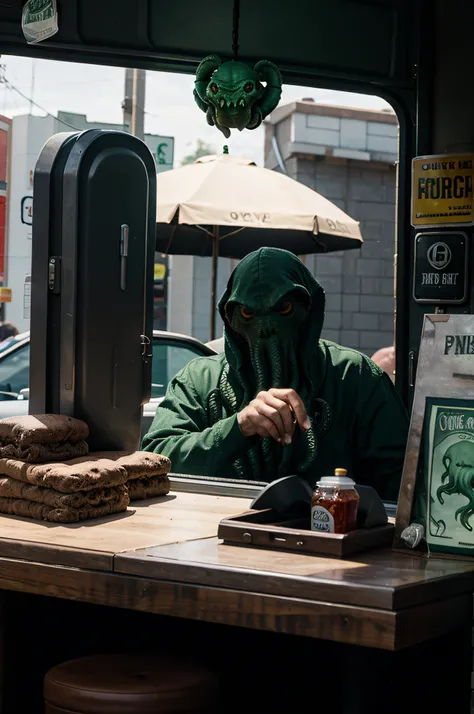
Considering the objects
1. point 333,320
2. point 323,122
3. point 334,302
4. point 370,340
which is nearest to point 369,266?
point 334,302

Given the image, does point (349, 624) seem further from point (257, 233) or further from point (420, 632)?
point (257, 233)

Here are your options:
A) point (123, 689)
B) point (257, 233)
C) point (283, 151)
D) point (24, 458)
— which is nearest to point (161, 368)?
point (257, 233)

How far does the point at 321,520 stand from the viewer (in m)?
1.76

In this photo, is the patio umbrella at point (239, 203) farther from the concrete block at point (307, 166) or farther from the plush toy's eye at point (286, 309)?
the plush toy's eye at point (286, 309)

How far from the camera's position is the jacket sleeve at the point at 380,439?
2.82 metres

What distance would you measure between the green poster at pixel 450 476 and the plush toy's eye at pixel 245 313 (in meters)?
1.02

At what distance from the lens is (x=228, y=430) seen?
262 cm

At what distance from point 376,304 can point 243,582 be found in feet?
30.4

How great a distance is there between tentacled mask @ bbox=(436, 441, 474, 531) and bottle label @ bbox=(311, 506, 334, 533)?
0.19 metres

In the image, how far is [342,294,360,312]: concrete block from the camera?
10578 mm

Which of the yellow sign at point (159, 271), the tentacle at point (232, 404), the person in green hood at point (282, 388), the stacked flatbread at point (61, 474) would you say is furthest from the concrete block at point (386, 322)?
the stacked flatbread at point (61, 474)

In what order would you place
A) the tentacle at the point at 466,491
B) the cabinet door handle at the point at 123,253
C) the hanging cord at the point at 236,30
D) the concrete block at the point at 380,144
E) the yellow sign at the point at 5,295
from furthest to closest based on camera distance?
the concrete block at the point at 380,144 → the yellow sign at the point at 5,295 → the hanging cord at the point at 236,30 → the cabinet door handle at the point at 123,253 → the tentacle at the point at 466,491

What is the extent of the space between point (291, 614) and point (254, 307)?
51.5 inches

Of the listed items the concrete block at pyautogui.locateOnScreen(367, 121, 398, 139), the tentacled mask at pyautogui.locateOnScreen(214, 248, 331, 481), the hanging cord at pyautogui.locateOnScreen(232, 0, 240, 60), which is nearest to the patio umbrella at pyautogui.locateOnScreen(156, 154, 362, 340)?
the concrete block at pyautogui.locateOnScreen(367, 121, 398, 139)
